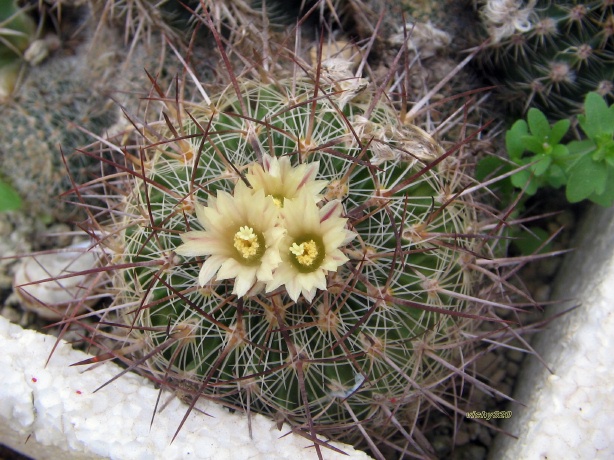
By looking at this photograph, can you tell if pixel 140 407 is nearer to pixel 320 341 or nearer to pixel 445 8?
pixel 320 341

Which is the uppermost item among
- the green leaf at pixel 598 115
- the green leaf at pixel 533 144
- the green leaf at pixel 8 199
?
the green leaf at pixel 598 115

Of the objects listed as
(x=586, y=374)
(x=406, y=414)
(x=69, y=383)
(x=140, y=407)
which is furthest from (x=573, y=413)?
(x=69, y=383)

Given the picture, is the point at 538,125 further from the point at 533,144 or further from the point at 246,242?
the point at 246,242

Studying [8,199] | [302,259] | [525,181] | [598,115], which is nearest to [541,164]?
[525,181]

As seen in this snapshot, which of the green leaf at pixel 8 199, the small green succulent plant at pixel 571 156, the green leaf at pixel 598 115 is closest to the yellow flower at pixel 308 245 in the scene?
the small green succulent plant at pixel 571 156

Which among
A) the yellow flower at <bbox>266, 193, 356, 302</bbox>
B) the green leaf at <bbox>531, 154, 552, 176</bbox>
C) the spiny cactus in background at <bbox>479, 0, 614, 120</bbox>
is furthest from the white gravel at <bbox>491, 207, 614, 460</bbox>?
the yellow flower at <bbox>266, 193, 356, 302</bbox>

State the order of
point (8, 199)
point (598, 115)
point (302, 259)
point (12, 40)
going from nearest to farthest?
point (302, 259) → point (598, 115) → point (8, 199) → point (12, 40)

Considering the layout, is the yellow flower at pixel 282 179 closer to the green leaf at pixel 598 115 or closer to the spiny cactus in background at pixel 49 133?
the green leaf at pixel 598 115
